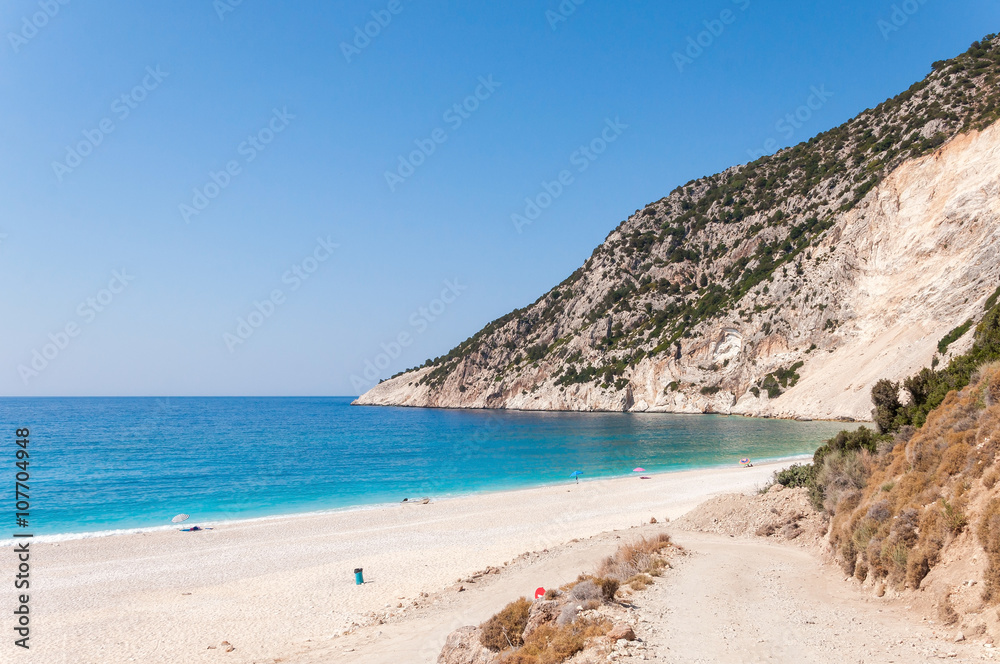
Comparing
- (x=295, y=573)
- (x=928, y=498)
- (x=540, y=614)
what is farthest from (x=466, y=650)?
(x=295, y=573)

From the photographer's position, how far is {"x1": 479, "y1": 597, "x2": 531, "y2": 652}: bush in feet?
26.6

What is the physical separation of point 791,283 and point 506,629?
72.9 metres

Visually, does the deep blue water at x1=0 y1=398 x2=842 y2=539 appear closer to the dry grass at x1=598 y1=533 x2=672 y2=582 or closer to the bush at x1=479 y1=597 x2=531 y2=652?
the dry grass at x1=598 y1=533 x2=672 y2=582

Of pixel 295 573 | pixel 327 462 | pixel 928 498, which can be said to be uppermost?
pixel 928 498

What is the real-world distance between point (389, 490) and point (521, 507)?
9.50 m

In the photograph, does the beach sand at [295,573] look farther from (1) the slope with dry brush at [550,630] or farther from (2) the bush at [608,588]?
(2) the bush at [608,588]

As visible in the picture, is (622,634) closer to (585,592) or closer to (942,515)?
(585,592)

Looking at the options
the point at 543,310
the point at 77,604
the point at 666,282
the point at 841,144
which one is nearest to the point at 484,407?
the point at 543,310

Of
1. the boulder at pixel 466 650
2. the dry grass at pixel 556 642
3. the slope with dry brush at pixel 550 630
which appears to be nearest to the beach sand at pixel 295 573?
the boulder at pixel 466 650

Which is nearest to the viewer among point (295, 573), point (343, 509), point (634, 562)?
point (634, 562)

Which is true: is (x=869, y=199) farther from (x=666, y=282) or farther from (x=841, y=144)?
(x=666, y=282)

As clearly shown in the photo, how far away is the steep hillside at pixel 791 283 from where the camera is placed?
51688 millimetres

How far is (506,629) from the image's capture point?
8.29 m

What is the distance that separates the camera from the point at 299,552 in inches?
731
